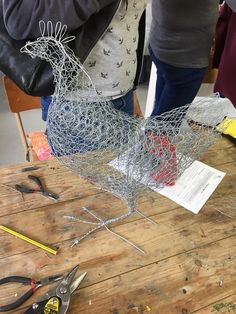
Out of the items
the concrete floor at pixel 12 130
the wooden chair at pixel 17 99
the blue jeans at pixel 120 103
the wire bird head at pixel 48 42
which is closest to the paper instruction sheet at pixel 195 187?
the blue jeans at pixel 120 103

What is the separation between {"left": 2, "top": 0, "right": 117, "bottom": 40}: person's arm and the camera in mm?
509

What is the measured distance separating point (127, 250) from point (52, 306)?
0.16 metres

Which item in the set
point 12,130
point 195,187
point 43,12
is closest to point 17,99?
point 43,12

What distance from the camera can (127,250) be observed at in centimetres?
56

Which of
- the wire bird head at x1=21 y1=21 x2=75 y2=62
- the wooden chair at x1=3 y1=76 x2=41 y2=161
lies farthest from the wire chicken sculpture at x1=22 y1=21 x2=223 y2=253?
the wooden chair at x1=3 y1=76 x2=41 y2=161

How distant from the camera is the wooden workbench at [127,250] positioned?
50 cm

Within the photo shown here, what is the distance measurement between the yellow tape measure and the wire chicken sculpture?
136 mm

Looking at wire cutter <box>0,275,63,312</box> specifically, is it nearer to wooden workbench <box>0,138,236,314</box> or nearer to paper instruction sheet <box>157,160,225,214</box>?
wooden workbench <box>0,138,236,314</box>

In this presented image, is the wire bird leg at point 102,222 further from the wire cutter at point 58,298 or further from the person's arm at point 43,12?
the person's arm at point 43,12

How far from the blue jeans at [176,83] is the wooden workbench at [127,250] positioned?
0.46 meters

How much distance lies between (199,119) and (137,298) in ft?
1.10

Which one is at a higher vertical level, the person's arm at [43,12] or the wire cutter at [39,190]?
the person's arm at [43,12]

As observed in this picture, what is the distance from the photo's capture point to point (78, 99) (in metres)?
0.53

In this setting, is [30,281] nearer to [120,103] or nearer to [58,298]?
[58,298]
